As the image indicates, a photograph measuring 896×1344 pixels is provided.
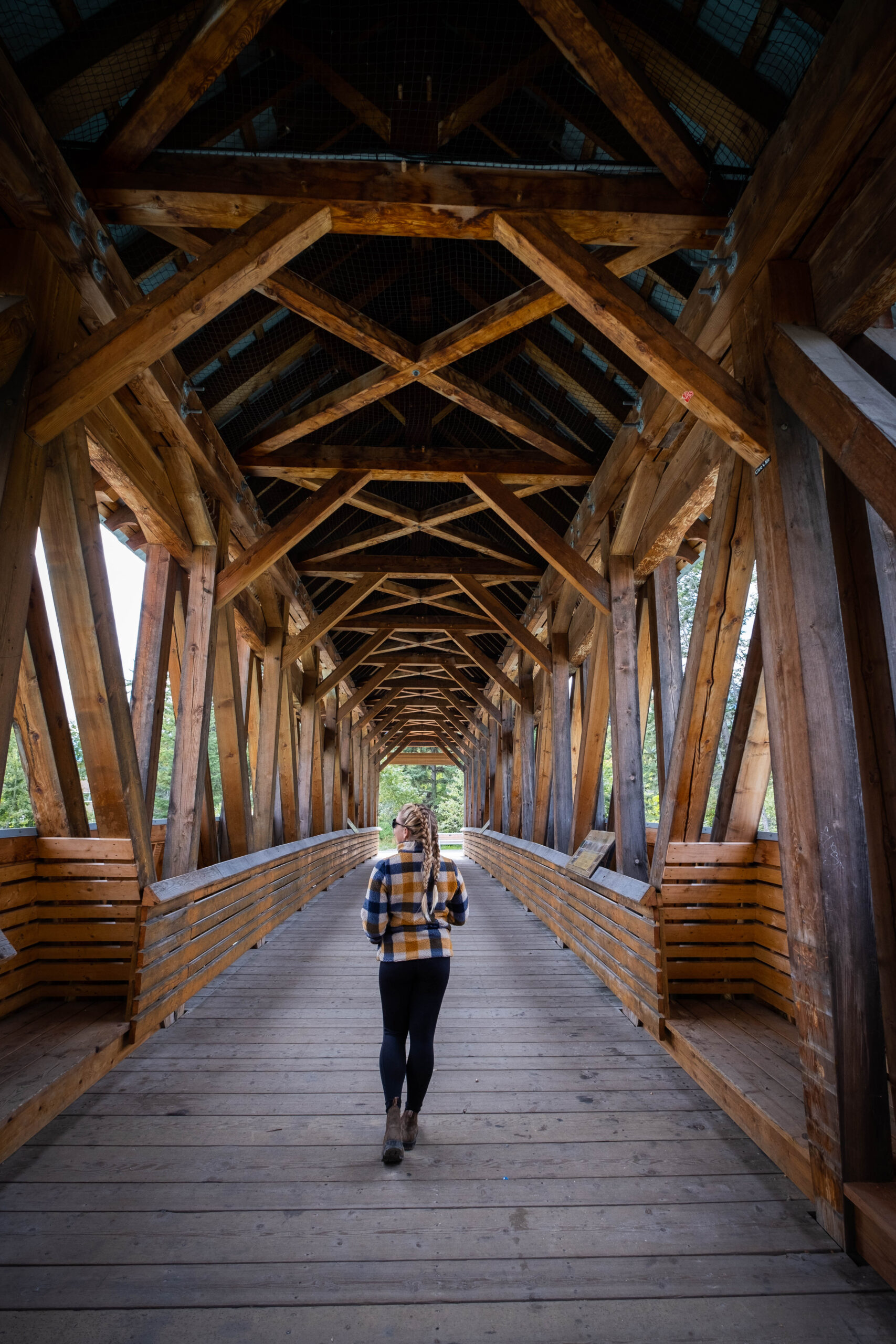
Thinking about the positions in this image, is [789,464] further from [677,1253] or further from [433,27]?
[433,27]

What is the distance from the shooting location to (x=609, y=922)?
4320 millimetres

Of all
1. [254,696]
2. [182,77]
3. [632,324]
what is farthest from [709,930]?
[254,696]

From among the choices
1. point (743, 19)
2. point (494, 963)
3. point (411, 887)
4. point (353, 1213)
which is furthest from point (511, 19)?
point (494, 963)

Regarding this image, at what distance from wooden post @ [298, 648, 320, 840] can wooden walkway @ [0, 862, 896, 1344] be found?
5475 mm

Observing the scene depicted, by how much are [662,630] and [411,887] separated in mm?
3190

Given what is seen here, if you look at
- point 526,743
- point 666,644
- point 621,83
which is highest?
point 621,83

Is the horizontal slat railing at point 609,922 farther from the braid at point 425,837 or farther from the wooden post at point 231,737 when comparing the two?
the wooden post at point 231,737

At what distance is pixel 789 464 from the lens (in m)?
2.47

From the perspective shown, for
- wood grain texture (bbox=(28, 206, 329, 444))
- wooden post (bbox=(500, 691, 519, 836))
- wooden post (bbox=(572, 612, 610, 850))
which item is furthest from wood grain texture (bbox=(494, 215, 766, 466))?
wooden post (bbox=(500, 691, 519, 836))

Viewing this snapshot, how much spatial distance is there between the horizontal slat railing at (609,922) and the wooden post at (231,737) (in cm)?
257

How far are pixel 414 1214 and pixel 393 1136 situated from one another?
320 millimetres

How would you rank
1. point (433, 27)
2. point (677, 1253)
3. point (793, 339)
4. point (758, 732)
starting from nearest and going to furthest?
point (677, 1253), point (793, 339), point (433, 27), point (758, 732)

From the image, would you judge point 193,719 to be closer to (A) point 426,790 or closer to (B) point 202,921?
(B) point 202,921

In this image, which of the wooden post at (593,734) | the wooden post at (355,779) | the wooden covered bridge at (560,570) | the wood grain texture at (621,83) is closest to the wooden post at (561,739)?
the wooden post at (593,734)
